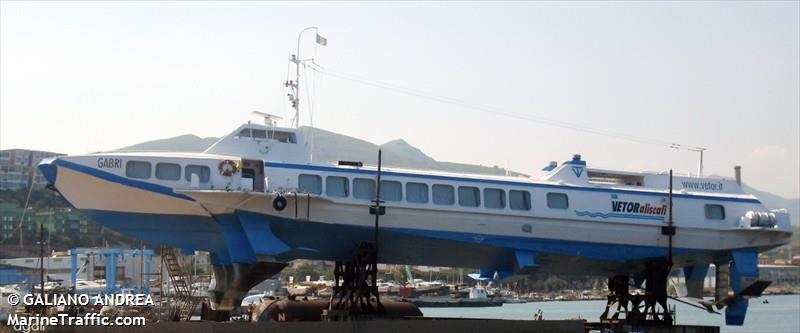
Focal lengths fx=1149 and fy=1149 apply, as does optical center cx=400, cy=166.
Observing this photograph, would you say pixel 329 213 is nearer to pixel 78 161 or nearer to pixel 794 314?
pixel 78 161

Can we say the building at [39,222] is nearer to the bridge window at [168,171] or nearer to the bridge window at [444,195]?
the bridge window at [168,171]

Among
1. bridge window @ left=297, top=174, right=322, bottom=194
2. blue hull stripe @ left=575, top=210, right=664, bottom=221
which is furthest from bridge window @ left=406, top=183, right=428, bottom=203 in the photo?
blue hull stripe @ left=575, top=210, right=664, bottom=221

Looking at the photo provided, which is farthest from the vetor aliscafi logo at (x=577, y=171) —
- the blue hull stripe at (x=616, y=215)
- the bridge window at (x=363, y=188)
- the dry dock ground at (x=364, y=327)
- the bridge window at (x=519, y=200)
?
the bridge window at (x=363, y=188)

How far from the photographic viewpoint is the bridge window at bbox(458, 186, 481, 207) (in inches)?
1577

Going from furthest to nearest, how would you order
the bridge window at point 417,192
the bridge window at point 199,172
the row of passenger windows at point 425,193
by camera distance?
the bridge window at point 417,192 < the row of passenger windows at point 425,193 < the bridge window at point 199,172

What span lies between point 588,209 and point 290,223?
1119 centimetres

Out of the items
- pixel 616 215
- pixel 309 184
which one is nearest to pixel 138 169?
pixel 309 184

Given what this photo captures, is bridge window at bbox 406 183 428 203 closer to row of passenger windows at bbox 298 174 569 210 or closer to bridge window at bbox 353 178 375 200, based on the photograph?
row of passenger windows at bbox 298 174 569 210

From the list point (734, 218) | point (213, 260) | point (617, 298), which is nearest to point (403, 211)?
point (213, 260)

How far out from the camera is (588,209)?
41.9 m

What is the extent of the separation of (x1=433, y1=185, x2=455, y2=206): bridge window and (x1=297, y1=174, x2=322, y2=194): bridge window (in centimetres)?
410

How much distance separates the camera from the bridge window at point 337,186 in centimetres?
3853

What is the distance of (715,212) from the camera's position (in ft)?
144

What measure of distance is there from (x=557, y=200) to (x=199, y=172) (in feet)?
42.3
